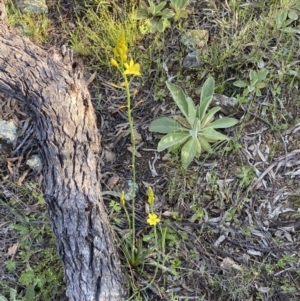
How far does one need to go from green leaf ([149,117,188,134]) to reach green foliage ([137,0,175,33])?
1.86 feet

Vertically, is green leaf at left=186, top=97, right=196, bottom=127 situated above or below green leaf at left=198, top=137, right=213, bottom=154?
above

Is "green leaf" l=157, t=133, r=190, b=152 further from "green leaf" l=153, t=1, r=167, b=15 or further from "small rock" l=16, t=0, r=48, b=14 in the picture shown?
"small rock" l=16, t=0, r=48, b=14

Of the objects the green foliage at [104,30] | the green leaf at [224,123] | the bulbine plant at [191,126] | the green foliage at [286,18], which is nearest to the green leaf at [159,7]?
the green foliage at [104,30]

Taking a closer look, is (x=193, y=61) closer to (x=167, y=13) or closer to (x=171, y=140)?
(x=167, y=13)

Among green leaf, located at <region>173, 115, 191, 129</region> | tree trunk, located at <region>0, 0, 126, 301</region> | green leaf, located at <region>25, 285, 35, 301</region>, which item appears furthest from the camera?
green leaf, located at <region>173, 115, 191, 129</region>

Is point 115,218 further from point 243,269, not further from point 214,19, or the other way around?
point 214,19

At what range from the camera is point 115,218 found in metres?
1.96

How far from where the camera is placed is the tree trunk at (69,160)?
167 cm

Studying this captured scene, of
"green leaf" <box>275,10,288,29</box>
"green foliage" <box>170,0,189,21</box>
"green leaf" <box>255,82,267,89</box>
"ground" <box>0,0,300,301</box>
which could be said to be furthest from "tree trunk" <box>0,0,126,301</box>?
"green leaf" <box>275,10,288,29</box>

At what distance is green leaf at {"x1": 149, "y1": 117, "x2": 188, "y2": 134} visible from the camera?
2047 millimetres

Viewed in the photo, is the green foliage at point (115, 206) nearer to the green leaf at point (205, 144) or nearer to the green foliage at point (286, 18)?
the green leaf at point (205, 144)

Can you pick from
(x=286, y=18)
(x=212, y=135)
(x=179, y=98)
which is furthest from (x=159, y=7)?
(x=212, y=135)

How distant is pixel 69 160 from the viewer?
1757 mm

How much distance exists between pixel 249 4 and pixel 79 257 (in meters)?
1.70
